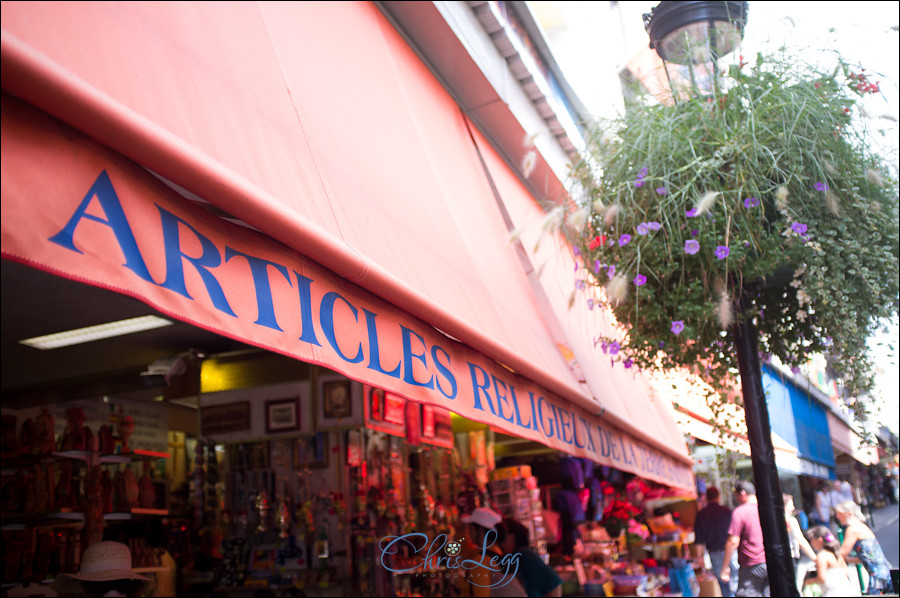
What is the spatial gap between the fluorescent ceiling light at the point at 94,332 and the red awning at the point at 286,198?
3752 millimetres

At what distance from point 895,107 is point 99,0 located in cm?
407

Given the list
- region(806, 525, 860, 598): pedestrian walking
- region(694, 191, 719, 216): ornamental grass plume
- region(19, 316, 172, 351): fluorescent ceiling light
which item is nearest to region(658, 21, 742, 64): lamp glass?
region(694, 191, 719, 216): ornamental grass plume

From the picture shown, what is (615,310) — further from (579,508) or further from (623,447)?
(579,508)

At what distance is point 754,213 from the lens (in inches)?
151

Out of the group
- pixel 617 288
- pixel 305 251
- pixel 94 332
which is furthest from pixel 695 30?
pixel 94 332

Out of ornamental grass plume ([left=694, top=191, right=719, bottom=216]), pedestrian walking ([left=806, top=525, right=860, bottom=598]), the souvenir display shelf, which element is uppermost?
ornamental grass plume ([left=694, top=191, right=719, bottom=216])

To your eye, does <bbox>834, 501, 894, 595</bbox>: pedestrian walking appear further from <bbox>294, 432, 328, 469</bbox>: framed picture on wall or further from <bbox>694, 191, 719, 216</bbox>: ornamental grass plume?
<bbox>294, 432, 328, 469</bbox>: framed picture on wall

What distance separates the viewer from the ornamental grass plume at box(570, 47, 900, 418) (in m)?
3.68

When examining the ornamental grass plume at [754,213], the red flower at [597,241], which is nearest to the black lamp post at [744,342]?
the ornamental grass plume at [754,213]

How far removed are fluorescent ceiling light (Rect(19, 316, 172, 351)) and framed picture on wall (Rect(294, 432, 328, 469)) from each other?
5.88 feet

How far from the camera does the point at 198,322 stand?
2.01 metres

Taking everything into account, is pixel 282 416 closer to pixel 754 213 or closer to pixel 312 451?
pixel 312 451

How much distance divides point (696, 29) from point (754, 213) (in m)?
1.22

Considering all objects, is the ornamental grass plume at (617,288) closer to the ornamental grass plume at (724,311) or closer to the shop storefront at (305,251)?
the shop storefront at (305,251)
